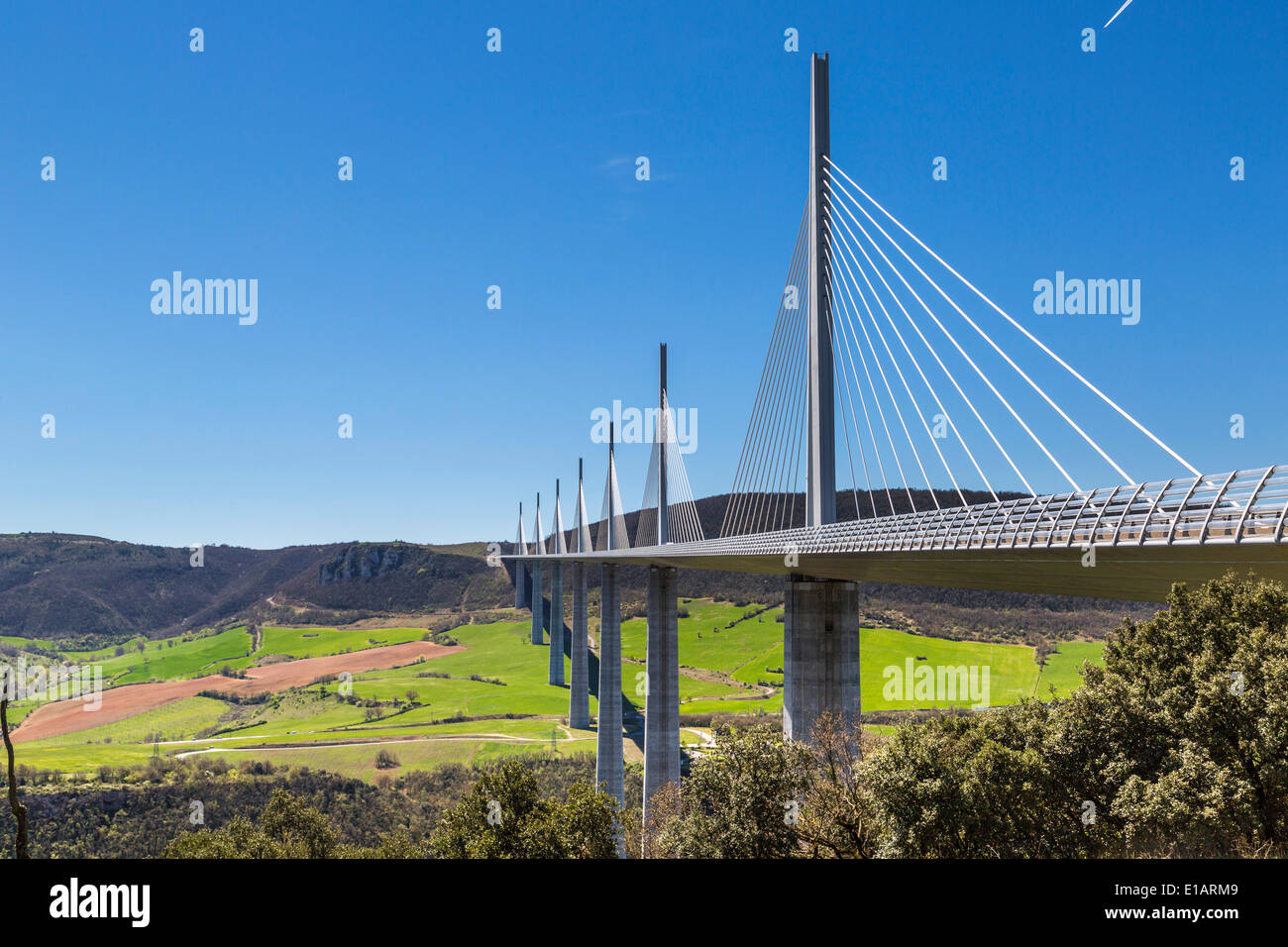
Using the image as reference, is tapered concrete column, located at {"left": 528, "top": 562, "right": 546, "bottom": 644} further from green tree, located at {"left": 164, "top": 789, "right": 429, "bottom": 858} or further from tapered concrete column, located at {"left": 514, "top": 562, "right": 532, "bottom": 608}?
green tree, located at {"left": 164, "top": 789, "right": 429, "bottom": 858}

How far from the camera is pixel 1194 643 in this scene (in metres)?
18.3

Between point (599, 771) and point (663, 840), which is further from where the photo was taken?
point (599, 771)

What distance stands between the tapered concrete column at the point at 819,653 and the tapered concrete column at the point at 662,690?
48.4 feet

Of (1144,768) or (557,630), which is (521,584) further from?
(1144,768)

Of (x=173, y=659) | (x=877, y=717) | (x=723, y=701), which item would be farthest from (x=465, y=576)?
(x=877, y=717)

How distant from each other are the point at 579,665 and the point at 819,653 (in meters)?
50.1

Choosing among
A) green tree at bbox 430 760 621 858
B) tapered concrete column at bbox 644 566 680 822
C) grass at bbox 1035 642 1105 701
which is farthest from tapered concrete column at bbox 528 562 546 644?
green tree at bbox 430 760 621 858

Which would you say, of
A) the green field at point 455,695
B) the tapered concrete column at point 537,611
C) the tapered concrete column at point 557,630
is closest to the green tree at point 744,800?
the green field at point 455,695

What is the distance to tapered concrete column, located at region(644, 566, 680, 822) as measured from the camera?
43938 millimetres

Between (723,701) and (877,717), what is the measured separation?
15284 mm

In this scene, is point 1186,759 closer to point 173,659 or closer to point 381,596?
point 173,659

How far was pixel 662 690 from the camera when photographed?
44906 millimetres

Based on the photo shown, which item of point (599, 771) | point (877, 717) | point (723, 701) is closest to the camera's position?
point (599, 771)
